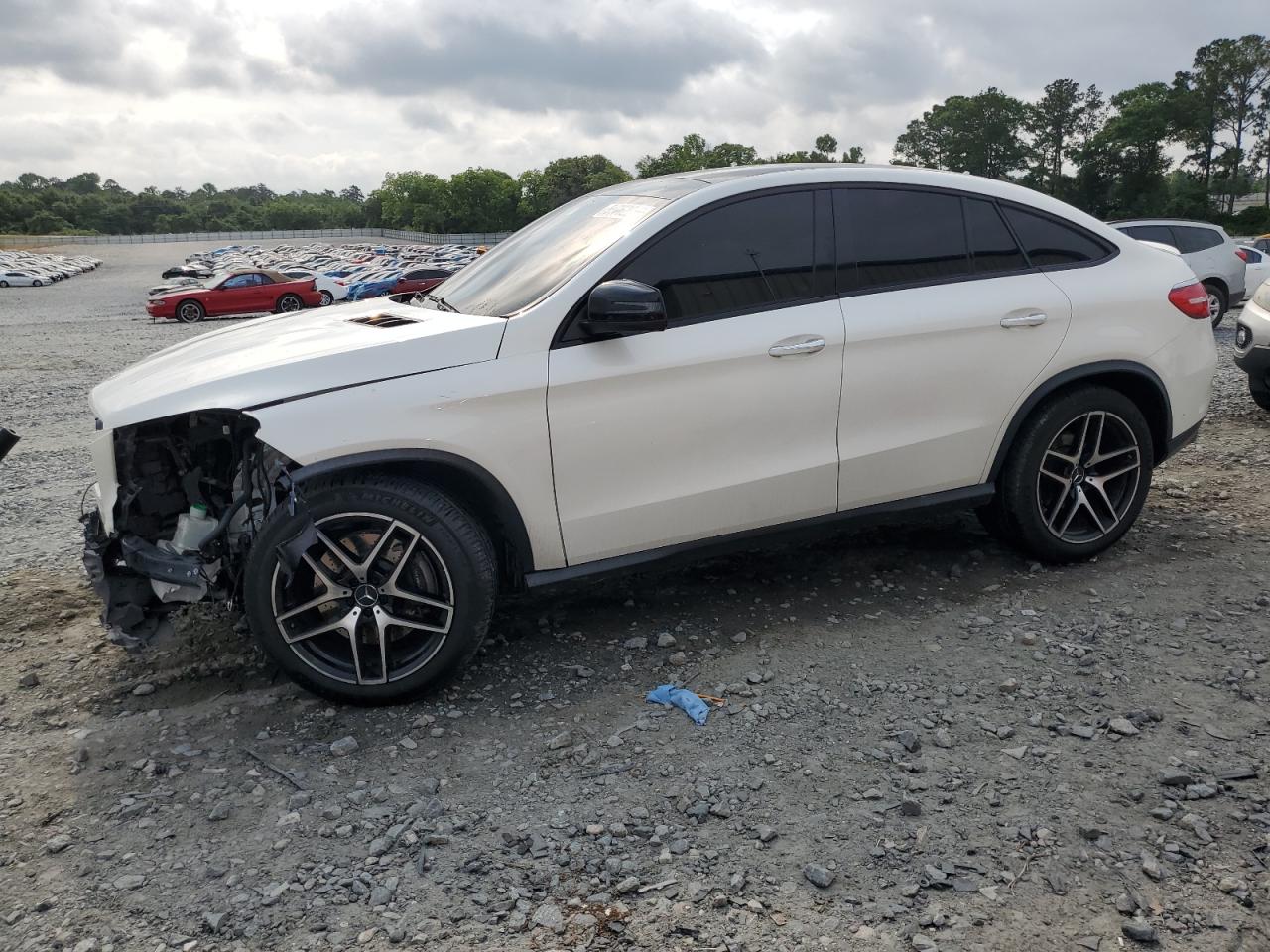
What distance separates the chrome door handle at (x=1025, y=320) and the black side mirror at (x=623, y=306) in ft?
5.59

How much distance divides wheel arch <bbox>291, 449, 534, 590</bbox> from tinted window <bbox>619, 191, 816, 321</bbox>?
965mm

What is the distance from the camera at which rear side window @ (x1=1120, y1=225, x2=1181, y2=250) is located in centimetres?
1427

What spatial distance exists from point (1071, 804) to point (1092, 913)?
49 cm

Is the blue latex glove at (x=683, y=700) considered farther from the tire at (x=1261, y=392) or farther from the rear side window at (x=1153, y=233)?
the rear side window at (x=1153, y=233)

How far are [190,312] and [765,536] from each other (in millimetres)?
26666

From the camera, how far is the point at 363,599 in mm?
3680

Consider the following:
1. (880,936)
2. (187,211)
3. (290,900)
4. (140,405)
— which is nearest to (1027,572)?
(880,936)

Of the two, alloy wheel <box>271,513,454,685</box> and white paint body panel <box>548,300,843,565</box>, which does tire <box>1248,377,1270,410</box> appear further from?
alloy wheel <box>271,513,454,685</box>

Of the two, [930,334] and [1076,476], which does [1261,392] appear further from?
[930,334]

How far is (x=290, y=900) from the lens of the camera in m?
2.81

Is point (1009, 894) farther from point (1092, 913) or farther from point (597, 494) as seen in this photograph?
point (597, 494)

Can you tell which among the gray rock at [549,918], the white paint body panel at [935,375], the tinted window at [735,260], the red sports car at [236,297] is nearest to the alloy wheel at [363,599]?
the gray rock at [549,918]

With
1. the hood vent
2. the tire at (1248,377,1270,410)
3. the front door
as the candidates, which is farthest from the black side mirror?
the tire at (1248,377,1270,410)

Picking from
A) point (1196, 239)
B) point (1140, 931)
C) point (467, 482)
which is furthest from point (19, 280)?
point (1140, 931)
